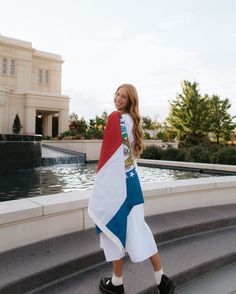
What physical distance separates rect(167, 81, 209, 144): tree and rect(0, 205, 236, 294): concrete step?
30.5 meters

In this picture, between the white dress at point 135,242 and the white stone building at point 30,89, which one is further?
the white stone building at point 30,89

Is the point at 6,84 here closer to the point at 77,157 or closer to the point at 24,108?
the point at 24,108

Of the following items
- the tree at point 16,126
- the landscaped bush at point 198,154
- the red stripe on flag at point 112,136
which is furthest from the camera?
the tree at point 16,126

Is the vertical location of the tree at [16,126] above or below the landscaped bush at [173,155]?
above

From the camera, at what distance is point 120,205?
7.86ft

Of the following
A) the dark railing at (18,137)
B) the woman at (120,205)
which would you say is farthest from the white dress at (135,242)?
the dark railing at (18,137)

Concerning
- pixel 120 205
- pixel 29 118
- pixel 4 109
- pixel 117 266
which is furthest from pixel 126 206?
pixel 29 118

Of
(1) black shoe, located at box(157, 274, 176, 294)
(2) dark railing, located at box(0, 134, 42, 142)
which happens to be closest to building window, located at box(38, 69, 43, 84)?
(2) dark railing, located at box(0, 134, 42, 142)

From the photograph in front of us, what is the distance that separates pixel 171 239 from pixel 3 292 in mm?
2324

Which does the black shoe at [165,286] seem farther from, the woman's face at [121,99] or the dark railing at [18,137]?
the dark railing at [18,137]

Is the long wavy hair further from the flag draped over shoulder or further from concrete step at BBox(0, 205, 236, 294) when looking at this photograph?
concrete step at BBox(0, 205, 236, 294)

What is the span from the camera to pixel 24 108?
113 feet

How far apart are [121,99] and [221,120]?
38066 millimetres

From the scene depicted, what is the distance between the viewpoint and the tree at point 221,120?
122ft
